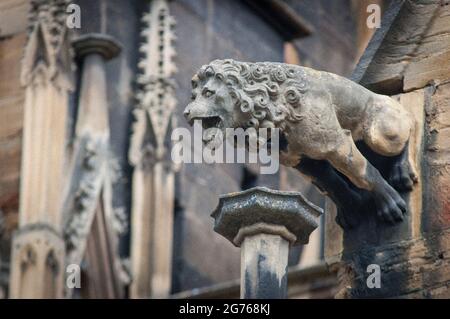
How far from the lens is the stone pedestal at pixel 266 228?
9984 mm

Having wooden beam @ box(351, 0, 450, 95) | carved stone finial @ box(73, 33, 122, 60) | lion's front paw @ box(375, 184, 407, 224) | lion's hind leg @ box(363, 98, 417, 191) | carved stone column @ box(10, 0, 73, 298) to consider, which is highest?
carved stone finial @ box(73, 33, 122, 60)

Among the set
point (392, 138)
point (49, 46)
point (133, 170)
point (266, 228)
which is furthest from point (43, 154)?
point (266, 228)

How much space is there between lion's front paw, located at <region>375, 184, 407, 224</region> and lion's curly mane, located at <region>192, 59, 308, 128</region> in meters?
0.54

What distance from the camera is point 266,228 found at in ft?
32.9

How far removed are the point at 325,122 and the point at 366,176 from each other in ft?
1.04

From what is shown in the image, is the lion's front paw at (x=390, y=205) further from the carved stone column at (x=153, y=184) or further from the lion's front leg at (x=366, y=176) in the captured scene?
the carved stone column at (x=153, y=184)

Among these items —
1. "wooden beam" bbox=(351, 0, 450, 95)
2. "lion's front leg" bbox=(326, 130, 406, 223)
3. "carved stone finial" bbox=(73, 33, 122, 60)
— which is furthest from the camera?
"carved stone finial" bbox=(73, 33, 122, 60)

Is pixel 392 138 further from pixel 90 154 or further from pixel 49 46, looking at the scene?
pixel 90 154

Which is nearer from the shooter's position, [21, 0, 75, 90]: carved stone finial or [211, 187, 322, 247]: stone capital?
[211, 187, 322, 247]: stone capital

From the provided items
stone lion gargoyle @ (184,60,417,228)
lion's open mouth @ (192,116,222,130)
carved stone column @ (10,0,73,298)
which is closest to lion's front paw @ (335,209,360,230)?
stone lion gargoyle @ (184,60,417,228)

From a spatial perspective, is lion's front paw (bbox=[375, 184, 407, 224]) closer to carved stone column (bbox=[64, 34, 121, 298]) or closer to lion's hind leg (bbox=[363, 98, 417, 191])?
lion's hind leg (bbox=[363, 98, 417, 191])

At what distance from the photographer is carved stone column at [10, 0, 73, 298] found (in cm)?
2050
